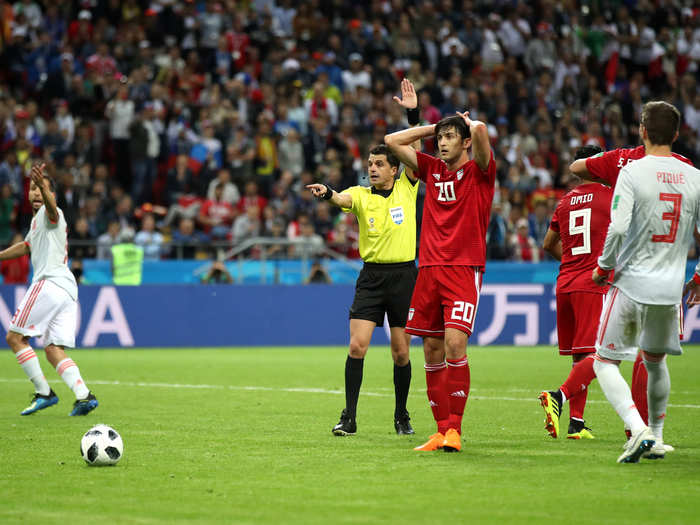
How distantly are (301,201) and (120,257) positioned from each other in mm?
4167

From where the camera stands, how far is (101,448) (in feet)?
23.7

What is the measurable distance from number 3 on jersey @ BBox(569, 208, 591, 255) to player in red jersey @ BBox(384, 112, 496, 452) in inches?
52.4

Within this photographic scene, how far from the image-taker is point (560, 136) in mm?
26078

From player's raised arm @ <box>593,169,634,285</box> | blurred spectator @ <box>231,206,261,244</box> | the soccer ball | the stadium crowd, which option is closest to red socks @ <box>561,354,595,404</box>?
player's raised arm @ <box>593,169,634,285</box>

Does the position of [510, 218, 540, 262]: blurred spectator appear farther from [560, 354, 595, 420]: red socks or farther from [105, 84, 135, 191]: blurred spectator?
[560, 354, 595, 420]: red socks

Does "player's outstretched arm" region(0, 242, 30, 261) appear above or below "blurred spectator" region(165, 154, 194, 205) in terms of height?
below

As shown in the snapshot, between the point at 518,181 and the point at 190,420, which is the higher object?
the point at 518,181

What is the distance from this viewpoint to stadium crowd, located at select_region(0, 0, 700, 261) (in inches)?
841

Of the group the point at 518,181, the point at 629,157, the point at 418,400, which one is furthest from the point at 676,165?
the point at 518,181

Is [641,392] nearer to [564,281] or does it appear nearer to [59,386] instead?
[564,281]

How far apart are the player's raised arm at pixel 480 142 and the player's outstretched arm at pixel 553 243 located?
1.75 m

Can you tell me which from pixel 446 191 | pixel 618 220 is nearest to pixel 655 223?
pixel 618 220

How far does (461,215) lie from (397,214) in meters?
1.42

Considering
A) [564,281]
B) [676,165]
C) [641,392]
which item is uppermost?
[676,165]
